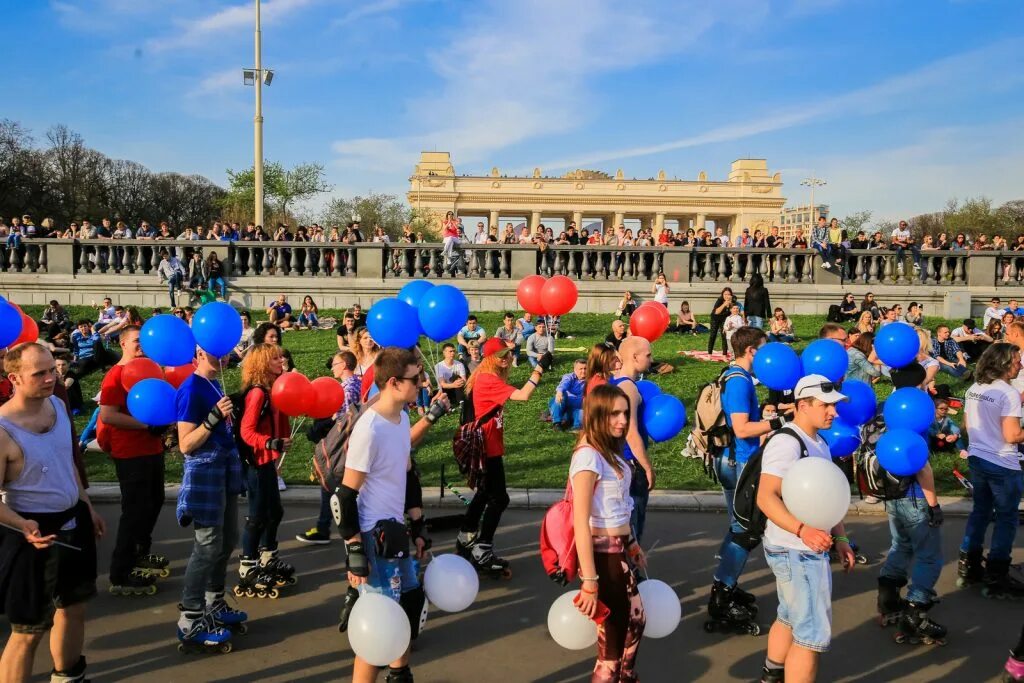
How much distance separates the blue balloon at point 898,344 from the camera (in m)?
6.98

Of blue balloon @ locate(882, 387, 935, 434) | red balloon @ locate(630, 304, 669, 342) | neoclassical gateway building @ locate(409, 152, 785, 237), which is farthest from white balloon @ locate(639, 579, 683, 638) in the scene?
neoclassical gateway building @ locate(409, 152, 785, 237)

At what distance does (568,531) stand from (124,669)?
2.74 m

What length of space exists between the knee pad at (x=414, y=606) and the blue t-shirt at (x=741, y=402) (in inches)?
94.3

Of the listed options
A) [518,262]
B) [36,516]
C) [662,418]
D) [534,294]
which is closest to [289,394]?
[36,516]

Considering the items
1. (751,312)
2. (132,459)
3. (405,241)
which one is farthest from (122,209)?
(132,459)

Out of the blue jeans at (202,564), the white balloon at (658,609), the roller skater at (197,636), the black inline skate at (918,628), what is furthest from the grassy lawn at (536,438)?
the white balloon at (658,609)

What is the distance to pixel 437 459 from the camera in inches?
376

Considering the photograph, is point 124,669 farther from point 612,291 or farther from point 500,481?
point 612,291

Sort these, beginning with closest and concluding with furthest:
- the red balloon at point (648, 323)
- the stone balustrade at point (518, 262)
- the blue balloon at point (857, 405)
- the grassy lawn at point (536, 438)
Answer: the blue balloon at point (857, 405)
the red balloon at point (648, 323)
the grassy lawn at point (536, 438)
the stone balustrade at point (518, 262)

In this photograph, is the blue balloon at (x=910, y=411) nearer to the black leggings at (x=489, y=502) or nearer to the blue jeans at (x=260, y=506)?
the black leggings at (x=489, y=502)

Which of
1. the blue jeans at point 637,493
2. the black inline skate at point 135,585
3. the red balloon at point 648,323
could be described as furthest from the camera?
the red balloon at point 648,323

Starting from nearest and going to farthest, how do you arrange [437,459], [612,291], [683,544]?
[683,544] < [437,459] < [612,291]

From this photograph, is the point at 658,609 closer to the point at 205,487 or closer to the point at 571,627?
the point at 571,627

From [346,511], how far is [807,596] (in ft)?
7.42
